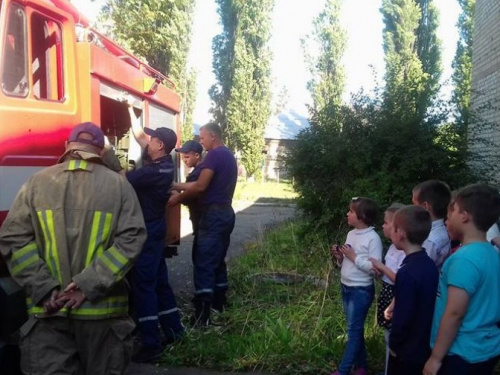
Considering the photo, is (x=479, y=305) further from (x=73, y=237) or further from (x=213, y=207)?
(x=213, y=207)

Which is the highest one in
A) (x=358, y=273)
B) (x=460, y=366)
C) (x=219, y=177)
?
(x=219, y=177)

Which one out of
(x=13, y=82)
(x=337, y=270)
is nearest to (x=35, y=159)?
(x=13, y=82)

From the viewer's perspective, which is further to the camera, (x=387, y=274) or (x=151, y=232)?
(x=151, y=232)

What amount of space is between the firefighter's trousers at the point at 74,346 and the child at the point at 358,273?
1.69 meters

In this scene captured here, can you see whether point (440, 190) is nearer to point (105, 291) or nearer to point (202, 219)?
point (105, 291)

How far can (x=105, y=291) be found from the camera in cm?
291

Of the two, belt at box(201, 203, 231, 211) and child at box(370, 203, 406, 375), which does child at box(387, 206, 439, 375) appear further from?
belt at box(201, 203, 231, 211)

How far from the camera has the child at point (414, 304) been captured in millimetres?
2873

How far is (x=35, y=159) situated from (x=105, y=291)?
121 centimetres

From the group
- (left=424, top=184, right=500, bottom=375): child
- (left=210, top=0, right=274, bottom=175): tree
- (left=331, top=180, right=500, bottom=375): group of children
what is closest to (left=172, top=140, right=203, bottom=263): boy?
(left=331, top=180, right=500, bottom=375): group of children

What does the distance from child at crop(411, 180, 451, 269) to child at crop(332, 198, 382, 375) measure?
0.45m

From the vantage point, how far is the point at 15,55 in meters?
3.54

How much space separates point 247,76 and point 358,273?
29634 millimetres

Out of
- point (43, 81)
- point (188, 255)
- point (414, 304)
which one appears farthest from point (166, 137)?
point (188, 255)
